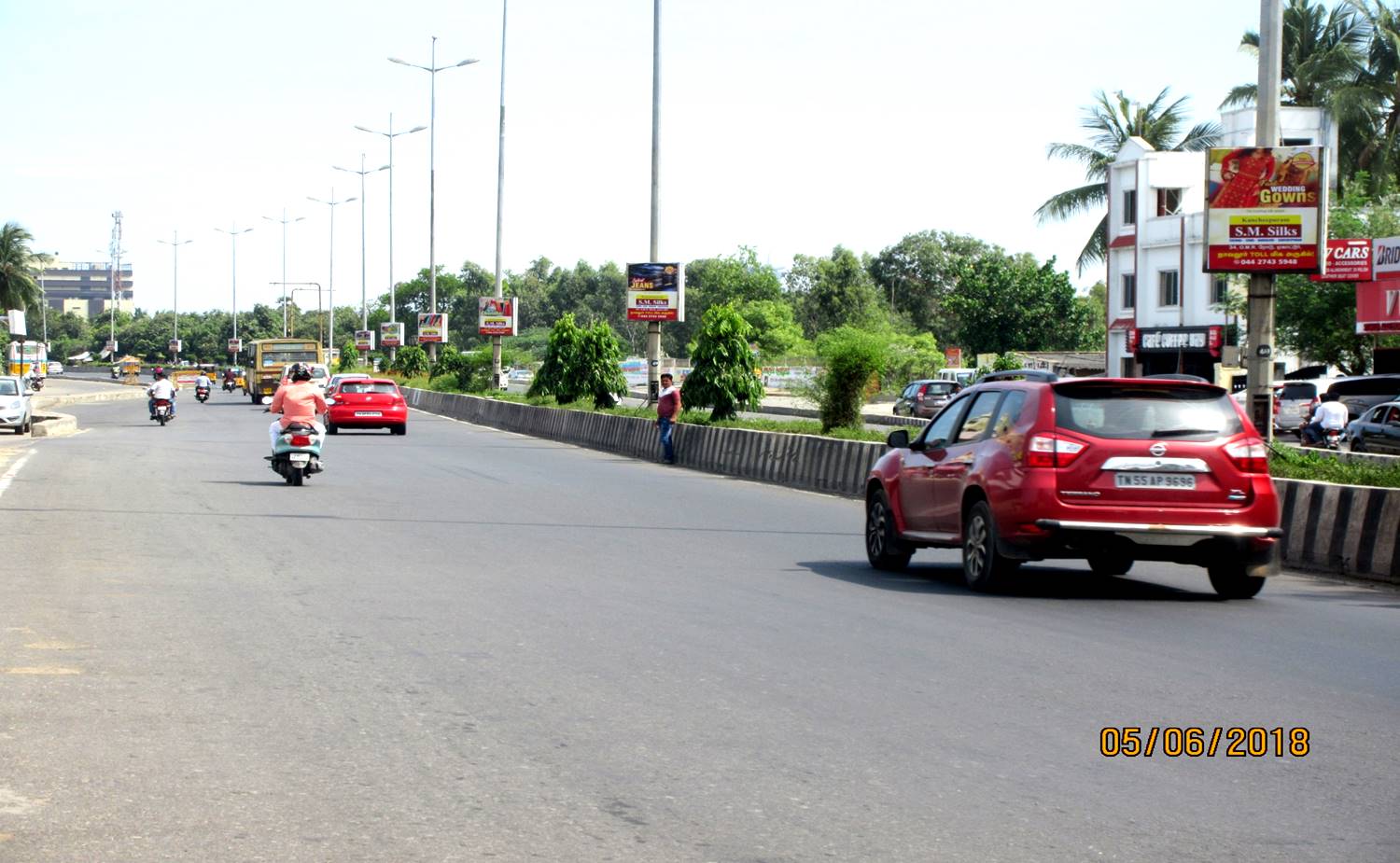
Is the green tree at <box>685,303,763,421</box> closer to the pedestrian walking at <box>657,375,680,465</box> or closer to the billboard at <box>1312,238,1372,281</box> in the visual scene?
the pedestrian walking at <box>657,375,680,465</box>

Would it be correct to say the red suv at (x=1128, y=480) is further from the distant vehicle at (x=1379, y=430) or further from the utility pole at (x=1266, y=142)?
the distant vehicle at (x=1379, y=430)

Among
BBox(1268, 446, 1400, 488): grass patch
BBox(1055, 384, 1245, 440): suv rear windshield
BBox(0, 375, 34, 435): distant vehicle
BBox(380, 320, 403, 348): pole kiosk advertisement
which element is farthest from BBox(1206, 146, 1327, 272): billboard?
BBox(380, 320, 403, 348): pole kiosk advertisement

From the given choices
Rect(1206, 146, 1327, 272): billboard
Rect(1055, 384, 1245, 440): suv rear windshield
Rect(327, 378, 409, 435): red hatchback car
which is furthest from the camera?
Rect(327, 378, 409, 435): red hatchback car

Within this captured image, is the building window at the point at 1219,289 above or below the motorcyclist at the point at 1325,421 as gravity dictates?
above

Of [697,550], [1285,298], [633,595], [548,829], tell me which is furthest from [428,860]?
[1285,298]

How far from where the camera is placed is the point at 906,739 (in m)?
6.88

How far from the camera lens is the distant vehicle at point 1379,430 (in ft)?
96.8

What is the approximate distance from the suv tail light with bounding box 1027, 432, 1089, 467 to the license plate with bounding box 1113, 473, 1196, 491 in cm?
31

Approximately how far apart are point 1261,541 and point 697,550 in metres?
5.27

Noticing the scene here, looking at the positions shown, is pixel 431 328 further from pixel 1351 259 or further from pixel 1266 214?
pixel 1266 214

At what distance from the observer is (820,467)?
25.6 m

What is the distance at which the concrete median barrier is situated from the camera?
13.9 m

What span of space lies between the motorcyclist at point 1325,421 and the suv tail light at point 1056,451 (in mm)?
22927
